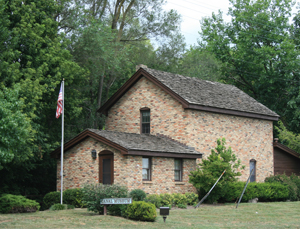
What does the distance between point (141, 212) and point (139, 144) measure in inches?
299

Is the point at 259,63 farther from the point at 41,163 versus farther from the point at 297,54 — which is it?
the point at 41,163

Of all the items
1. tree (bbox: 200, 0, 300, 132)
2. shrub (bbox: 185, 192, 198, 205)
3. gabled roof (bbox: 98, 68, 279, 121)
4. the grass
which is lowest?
the grass

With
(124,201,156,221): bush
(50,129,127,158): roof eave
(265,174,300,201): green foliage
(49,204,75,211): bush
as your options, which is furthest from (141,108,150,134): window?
(124,201,156,221): bush

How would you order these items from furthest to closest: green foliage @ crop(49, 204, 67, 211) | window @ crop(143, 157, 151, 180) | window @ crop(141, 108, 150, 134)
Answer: window @ crop(141, 108, 150, 134) → window @ crop(143, 157, 151, 180) → green foliage @ crop(49, 204, 67, 211)

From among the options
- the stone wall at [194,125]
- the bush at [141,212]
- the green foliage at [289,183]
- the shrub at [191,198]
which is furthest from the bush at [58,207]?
the green foliage at [289,183]

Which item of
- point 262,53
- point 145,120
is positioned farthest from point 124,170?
point 262,53

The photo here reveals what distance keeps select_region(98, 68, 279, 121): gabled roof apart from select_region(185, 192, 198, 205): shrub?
5.60 meters

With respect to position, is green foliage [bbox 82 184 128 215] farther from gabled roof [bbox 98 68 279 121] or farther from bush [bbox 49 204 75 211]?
gabled roof [bbox 98 68 279 121]

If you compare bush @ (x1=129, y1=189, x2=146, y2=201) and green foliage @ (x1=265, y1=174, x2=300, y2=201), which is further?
green foliage @ (x1=265, y1=174, x2=300, y2=201)

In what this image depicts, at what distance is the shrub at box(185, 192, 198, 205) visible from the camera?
25.1 meters

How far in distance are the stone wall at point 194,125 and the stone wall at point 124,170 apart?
2293 mm

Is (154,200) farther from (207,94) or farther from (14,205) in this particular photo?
(207,94)

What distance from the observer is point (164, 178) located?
996 inches

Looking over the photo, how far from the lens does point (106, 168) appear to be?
80.5 ft
